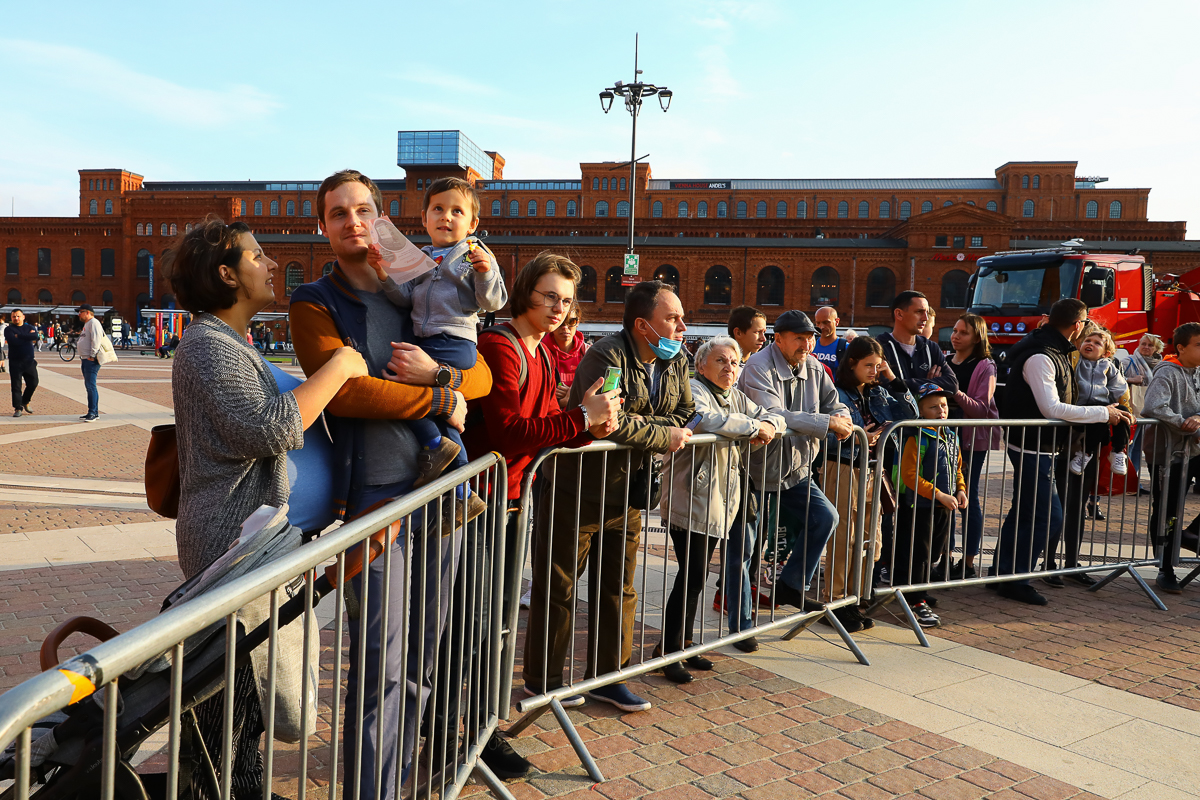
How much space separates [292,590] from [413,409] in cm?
70

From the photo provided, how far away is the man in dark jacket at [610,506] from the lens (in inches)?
137

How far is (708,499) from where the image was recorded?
402 centimetres

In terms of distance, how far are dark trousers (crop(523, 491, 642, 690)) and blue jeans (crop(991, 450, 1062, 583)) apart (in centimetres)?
316

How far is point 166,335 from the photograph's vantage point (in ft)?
145

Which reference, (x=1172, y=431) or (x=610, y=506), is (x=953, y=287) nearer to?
(x=1172, y=431)

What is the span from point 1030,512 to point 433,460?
4.82 meters

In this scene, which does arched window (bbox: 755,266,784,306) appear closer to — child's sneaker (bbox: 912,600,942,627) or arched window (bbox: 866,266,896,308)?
arched window (bbox: 866,266,896,308)

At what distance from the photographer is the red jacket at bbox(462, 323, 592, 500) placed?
296 centimetres

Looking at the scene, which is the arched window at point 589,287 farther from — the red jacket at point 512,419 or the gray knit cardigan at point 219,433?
the gray knit cardigan at point 219,433

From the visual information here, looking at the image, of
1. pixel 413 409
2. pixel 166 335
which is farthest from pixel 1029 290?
pixel 166 335

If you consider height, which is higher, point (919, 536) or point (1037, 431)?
point (1037, 431)

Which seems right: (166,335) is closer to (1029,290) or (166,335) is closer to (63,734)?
(1029,290)

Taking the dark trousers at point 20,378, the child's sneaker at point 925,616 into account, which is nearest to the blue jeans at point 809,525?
the child's sneaker at point 925,616

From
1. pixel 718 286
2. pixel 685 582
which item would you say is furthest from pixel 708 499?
pixel 718 286
